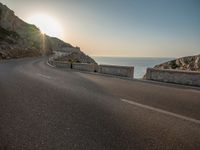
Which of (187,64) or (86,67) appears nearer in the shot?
(86,67)

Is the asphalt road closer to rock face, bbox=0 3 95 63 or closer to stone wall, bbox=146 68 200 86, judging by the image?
stone wall, bbox=146 68 200 86

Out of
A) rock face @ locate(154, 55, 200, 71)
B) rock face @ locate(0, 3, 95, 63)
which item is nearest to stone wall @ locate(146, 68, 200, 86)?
rock face @ locate(154, 55, 200, 71)

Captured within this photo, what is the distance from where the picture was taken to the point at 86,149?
129 inches

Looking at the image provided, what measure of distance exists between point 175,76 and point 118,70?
5313 millimetres

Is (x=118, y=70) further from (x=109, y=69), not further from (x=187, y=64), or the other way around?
(x=187, y=64)

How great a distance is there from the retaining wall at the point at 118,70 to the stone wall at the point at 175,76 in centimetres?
193

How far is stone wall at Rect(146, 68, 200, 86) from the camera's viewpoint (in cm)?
1111

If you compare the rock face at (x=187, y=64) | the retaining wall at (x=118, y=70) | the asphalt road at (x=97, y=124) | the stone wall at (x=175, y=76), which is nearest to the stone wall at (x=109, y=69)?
the retaining wall at (x=118, y=70)

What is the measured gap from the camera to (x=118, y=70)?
1633 centimetres

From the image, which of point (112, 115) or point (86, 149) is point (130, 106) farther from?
point (86, 149)

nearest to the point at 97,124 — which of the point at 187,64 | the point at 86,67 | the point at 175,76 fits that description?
the point at 175,76

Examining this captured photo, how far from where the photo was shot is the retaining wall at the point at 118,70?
1524cm

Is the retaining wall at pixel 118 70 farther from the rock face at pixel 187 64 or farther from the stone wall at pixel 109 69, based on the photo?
Result: the rock face at pixel 187 64

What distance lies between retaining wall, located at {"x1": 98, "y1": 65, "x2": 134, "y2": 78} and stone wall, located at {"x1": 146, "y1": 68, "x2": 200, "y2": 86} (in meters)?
1.93
